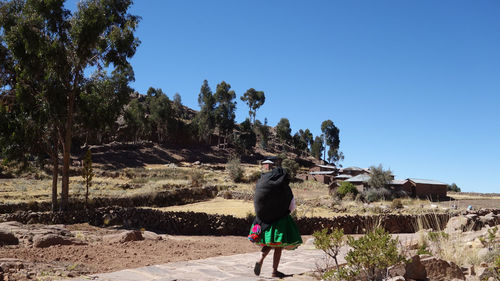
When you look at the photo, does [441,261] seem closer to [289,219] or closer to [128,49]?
[289,219]

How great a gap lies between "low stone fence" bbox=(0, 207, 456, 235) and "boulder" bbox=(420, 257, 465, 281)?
9147mm

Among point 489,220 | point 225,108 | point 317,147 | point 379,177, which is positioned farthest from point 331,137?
point 489,220

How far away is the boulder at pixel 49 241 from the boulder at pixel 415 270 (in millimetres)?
6331

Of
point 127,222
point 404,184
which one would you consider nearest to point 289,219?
point 127,222

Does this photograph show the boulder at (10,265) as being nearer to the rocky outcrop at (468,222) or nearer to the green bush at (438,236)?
the green bush at (438,236)

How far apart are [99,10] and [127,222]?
8775 mm

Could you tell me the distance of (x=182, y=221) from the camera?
14.3 m

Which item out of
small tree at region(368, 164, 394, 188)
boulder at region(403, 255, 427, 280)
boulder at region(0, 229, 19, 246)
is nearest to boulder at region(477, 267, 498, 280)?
boulder at region(403, 255, 427, 280)

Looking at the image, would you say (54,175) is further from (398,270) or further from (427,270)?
(427,270)

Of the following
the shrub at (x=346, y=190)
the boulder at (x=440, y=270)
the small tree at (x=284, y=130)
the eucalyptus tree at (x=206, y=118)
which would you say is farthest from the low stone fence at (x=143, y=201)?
the small tree at (x=284, y=130)

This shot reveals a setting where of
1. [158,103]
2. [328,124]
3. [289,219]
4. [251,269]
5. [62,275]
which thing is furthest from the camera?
[328,124]

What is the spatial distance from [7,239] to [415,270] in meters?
7.37

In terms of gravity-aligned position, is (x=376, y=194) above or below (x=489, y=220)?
below

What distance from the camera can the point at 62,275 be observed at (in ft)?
16.9
